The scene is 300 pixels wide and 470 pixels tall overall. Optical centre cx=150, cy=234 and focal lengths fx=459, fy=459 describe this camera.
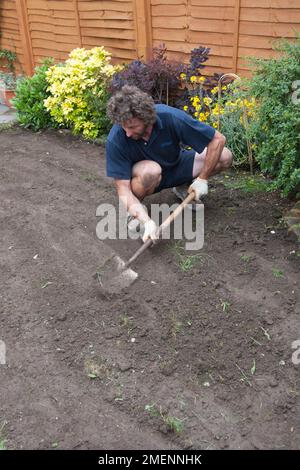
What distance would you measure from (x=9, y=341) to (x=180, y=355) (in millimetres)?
1042

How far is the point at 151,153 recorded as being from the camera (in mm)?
3506

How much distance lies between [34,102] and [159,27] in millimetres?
1991

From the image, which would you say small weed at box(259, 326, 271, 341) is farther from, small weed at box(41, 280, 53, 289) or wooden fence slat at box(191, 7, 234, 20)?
wooden fence slat at box(191, 7, 234, 20)

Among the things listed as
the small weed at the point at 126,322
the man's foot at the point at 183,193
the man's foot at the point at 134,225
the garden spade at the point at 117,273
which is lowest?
the small weed at the point at 126,322

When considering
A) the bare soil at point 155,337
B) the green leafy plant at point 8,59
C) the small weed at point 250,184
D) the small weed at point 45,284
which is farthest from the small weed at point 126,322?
the green leafy plant at point 8,59

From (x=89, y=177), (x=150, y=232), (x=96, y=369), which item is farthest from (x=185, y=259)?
(x=89, y=177)

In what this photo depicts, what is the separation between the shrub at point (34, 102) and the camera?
6266mm

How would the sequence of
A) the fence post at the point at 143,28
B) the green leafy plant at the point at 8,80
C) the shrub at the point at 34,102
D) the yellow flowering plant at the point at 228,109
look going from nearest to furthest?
the yellow flowering plant at the point at 228,109, the fence post at the point at 143,28, the shrub at the point at 34,102, the green leafy plant at the point at 8,80

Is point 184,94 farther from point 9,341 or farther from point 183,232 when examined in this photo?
point 9,341

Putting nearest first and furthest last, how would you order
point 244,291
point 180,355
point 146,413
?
point 146,413
point 180,355
point 244,291

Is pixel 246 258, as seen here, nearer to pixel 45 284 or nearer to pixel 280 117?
pixel 280 117

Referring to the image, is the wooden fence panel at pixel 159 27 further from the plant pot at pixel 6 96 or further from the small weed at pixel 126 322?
the small weed at pixel 126 322

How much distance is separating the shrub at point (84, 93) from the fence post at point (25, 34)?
2557 millimetres
